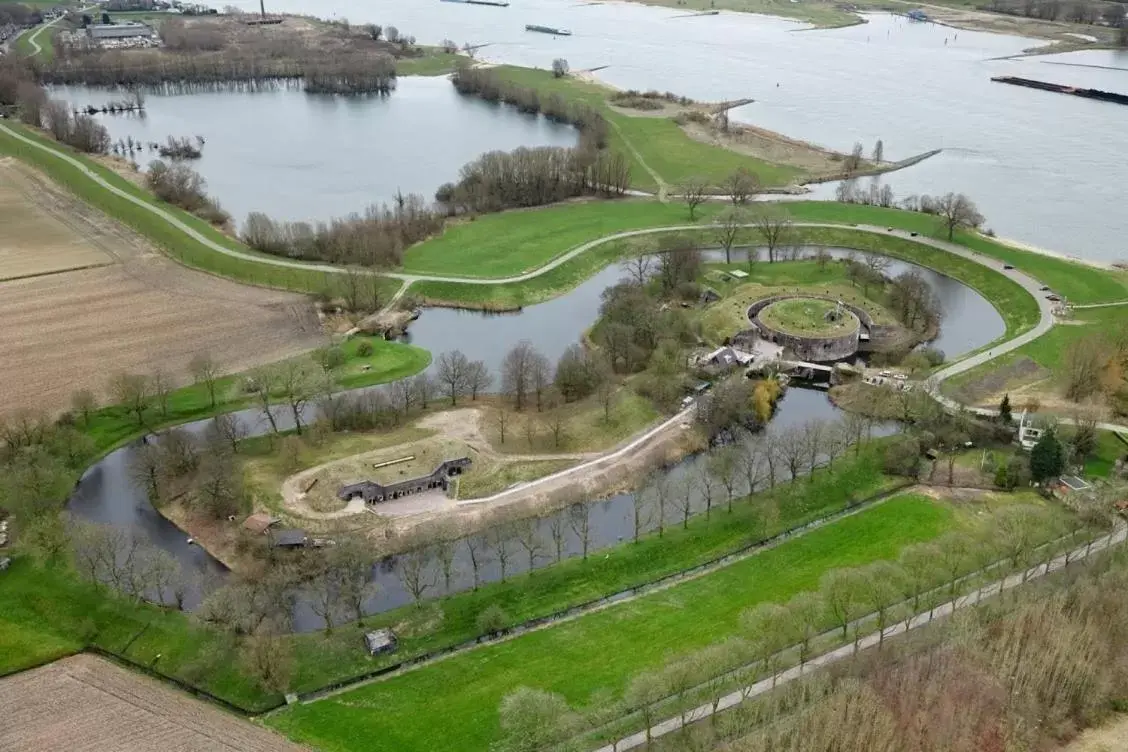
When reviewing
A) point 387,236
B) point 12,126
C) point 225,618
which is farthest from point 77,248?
point 225,618

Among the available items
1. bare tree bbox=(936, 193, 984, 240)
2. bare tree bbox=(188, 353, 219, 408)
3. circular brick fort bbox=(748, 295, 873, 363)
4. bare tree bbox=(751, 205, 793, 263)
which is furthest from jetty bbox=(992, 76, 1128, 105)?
bare tree bbox=(188, 353, 219, 408)

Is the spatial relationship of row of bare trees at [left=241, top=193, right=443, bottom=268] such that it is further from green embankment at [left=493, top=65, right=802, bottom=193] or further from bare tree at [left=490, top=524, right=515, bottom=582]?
bare tree at [left=490, top=524, right=515, bottom=582]

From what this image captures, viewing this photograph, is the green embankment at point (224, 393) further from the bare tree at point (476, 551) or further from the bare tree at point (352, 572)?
the bare tree at point (476, 551)

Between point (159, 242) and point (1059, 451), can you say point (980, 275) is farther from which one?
point (159, 242)

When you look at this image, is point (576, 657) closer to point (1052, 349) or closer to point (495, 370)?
point (495, 370)

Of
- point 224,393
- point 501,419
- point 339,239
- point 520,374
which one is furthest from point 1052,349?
point 339,239

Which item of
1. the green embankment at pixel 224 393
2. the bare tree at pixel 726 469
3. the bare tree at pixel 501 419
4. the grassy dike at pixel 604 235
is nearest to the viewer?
the bare tree at pixel 726 469

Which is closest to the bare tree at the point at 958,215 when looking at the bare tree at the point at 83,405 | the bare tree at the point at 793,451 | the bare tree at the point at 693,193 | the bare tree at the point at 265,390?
the bare tree at the point at 693,193
